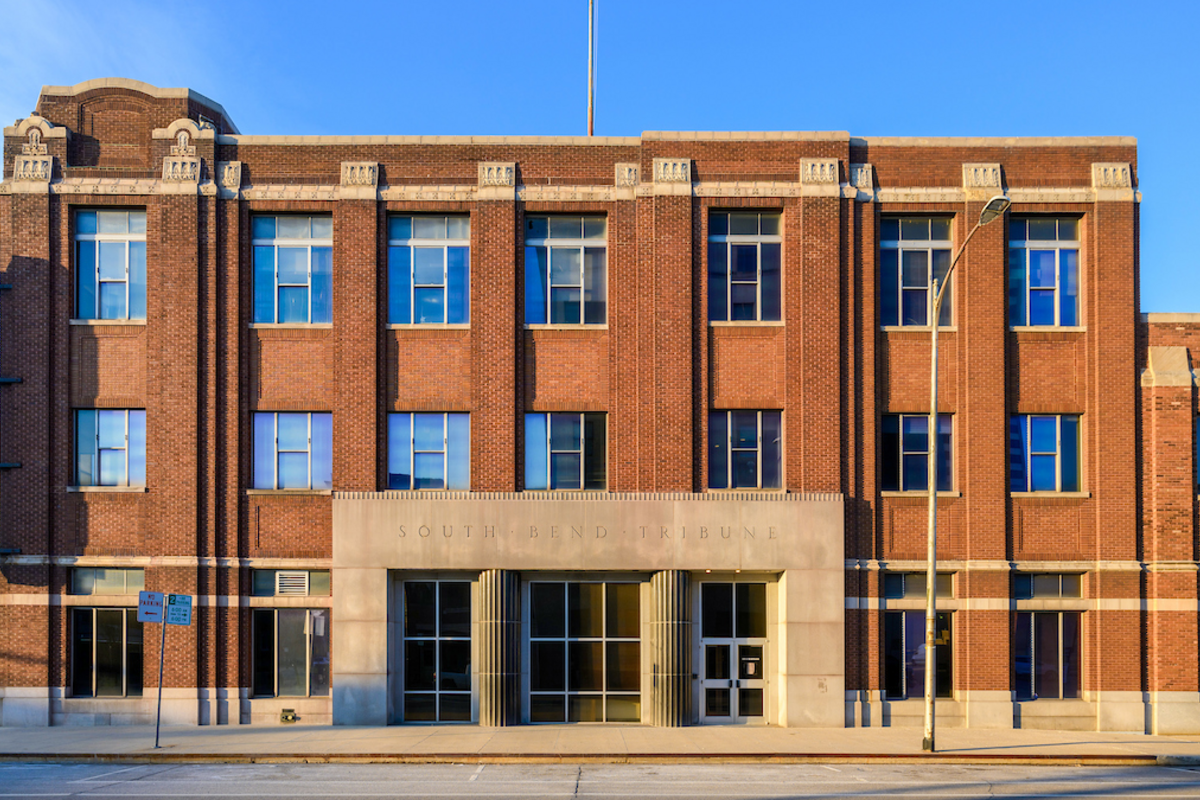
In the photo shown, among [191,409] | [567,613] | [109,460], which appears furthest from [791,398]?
[109,460]

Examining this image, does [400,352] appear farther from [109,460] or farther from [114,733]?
[114,733]

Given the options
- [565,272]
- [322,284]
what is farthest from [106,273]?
[565,272]

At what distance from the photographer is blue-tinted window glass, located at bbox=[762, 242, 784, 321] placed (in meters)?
22.5

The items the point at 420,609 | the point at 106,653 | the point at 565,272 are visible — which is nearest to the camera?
A: the point at 106,653

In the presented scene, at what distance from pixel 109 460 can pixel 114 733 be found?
20.4ft

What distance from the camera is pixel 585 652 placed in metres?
22.0

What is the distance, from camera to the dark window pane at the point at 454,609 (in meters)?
21.9

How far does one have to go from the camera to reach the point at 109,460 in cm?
2231

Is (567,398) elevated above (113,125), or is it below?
below

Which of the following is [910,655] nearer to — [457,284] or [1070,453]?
[1070,453]

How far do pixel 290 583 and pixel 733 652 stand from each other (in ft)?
34.3

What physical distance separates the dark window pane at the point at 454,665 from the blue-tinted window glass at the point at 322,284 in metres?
8.24

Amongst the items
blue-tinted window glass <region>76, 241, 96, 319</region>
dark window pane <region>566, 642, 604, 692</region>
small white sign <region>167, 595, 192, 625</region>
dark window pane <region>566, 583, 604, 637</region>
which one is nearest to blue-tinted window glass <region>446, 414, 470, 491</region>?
dark window pane <region>566, 583, 604, 637</region>

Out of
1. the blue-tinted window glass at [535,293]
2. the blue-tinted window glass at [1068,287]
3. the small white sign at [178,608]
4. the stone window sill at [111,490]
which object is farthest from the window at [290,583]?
the blue-tinted window glass at [1068,287]
